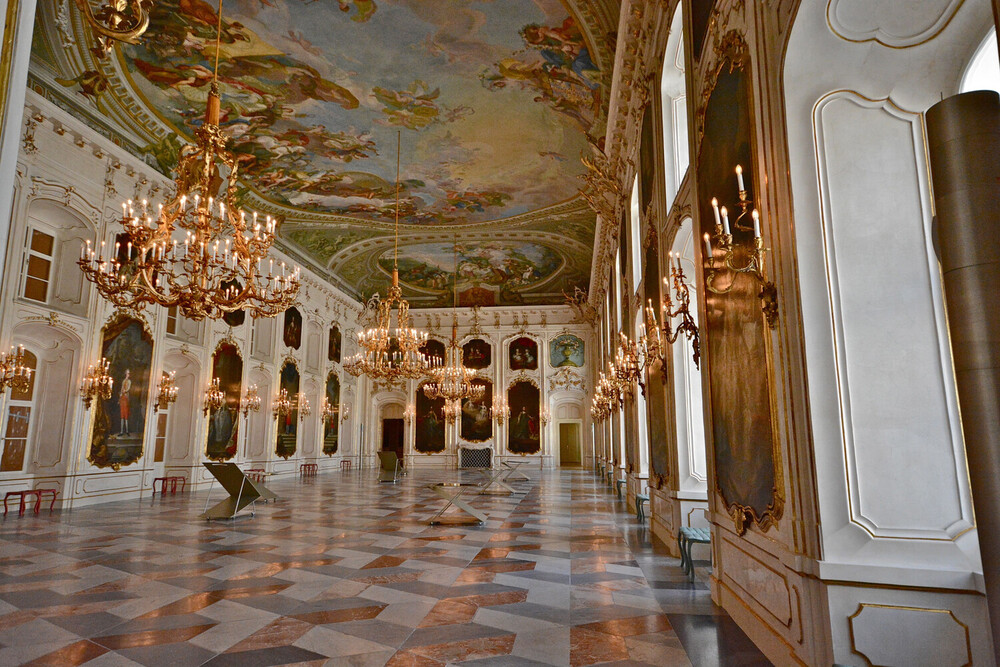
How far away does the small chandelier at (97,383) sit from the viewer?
36.7 ft

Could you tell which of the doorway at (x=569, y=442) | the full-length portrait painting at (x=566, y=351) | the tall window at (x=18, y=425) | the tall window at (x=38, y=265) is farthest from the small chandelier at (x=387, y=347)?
the doorway at (x=569, y=442)

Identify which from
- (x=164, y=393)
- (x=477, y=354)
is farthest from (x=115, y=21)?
(x=477, y=354)

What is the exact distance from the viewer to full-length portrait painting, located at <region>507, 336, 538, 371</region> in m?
26.6

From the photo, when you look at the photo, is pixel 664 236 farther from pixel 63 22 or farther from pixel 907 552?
pixel 63 22

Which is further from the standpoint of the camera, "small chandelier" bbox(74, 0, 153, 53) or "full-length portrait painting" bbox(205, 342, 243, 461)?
"full-length portrait painting" bbox(205, 342, 243, 461)

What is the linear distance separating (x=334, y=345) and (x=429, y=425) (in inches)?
225

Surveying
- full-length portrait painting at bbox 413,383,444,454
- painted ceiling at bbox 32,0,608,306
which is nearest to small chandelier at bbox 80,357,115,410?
painted ceiling at bbox 32,0,608,306

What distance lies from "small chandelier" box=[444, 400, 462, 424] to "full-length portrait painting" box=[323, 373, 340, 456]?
4276mm

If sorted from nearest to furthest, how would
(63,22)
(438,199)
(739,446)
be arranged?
1. (739,446)
2. (63,22)
3. (438,199)

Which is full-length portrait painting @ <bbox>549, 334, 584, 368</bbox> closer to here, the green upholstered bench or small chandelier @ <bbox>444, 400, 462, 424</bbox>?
small chandelier @ <bbox>444, 400, 462, 424</bbox>

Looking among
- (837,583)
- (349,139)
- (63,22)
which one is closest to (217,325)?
(349,139)

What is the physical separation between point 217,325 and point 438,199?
6.94 meters

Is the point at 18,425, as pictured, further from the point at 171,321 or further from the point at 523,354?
the point at 523,354

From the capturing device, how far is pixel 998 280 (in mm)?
2180
